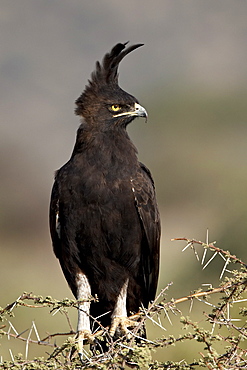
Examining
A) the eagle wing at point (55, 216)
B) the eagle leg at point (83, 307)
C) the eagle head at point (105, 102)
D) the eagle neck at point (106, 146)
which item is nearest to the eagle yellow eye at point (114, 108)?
the eagle head at point (105, 102)

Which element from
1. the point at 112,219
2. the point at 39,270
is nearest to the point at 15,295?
the point at 39,270

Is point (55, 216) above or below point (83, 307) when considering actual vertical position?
above

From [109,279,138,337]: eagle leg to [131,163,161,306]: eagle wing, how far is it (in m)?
0.25

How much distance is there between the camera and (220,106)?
3153 centimetres

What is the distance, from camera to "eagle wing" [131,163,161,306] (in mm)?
5988

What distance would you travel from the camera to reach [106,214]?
5.88 meters

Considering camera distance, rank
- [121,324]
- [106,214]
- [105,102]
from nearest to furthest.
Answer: [106,214] → [121,324] → [105,102]

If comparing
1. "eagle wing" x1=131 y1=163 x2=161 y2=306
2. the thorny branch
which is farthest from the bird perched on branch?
the thorny branch

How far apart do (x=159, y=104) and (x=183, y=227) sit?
34.6 feet

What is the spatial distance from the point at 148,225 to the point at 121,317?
813 millimetres

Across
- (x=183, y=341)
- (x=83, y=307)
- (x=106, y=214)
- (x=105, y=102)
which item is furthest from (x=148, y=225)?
(x=183, y=341)

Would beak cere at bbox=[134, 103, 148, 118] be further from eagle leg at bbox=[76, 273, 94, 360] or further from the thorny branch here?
the thorny branch

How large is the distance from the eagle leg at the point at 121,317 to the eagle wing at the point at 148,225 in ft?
0.82

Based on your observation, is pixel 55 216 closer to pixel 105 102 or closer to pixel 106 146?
pixel 106 146
